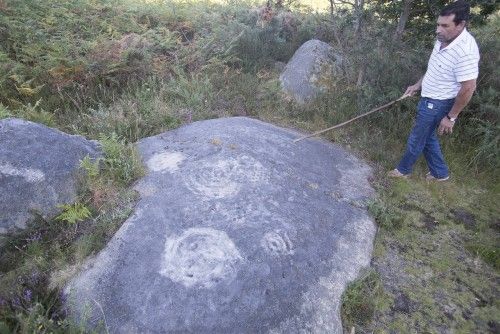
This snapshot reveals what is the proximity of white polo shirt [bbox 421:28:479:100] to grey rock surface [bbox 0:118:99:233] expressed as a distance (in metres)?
4.61

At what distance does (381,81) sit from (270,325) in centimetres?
515

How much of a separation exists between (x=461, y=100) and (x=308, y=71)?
11.7ft

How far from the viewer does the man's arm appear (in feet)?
15.6

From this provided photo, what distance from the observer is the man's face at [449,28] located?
15.3ft

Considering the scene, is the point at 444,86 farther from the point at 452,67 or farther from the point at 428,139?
the point at 428,139

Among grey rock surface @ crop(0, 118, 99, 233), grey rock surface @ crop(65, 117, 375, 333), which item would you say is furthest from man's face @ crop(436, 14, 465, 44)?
grey rock surface @ crop(0, 118, 99, 233)

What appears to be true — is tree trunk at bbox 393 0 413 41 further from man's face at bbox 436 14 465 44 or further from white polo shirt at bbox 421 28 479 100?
man's face at bbox 436 14 465 44

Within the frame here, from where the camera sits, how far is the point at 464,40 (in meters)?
4.73

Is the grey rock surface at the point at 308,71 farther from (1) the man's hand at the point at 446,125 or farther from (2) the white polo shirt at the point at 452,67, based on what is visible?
(1) the man's hand at the point at 446,125

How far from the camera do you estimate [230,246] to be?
4031 mm

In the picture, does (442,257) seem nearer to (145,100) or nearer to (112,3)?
(145,100)

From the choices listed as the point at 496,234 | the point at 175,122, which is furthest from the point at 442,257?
the point at 175,122

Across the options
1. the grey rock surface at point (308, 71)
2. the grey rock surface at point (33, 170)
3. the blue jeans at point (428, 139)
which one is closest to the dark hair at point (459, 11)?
the blue jeans at point (428, 139)

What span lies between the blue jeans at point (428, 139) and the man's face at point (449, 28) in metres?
0.84
